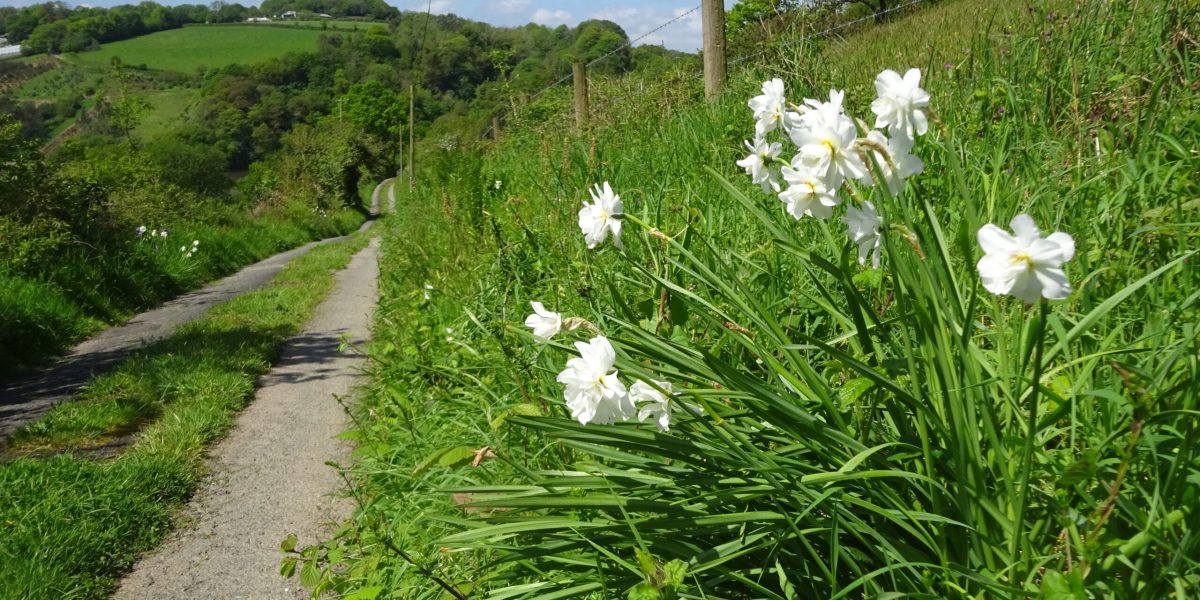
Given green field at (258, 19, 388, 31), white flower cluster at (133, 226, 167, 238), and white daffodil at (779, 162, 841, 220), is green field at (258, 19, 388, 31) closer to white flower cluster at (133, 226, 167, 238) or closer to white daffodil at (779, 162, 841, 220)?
white flower cluster at (133, 226, 167, 238)

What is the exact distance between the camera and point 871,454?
1512 mm

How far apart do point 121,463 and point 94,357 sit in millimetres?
3432

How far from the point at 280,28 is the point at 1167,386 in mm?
116090

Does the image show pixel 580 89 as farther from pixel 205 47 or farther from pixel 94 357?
pixel 205 47

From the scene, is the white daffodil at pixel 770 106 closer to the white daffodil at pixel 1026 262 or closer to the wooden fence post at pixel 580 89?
the white daffodil at pixel 1026 262

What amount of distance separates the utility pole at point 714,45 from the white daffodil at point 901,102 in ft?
16.2

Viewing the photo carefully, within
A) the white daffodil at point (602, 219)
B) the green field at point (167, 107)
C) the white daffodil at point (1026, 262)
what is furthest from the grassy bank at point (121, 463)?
the green field at point (167, 107)

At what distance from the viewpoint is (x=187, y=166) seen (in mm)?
31734

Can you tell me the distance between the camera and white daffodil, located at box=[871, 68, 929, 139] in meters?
1.42

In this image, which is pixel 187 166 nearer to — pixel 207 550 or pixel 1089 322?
pixel 207 550

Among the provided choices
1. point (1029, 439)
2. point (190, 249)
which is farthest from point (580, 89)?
point (1029, 439)

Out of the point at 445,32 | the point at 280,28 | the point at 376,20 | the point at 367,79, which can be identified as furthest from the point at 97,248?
the point at 280,28

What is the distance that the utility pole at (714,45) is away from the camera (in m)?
6.29

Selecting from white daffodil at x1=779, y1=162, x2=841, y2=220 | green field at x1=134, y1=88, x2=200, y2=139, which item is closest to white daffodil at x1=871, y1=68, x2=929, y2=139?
white daffodil at x1=779, y1=162, x2=841, y2=220
